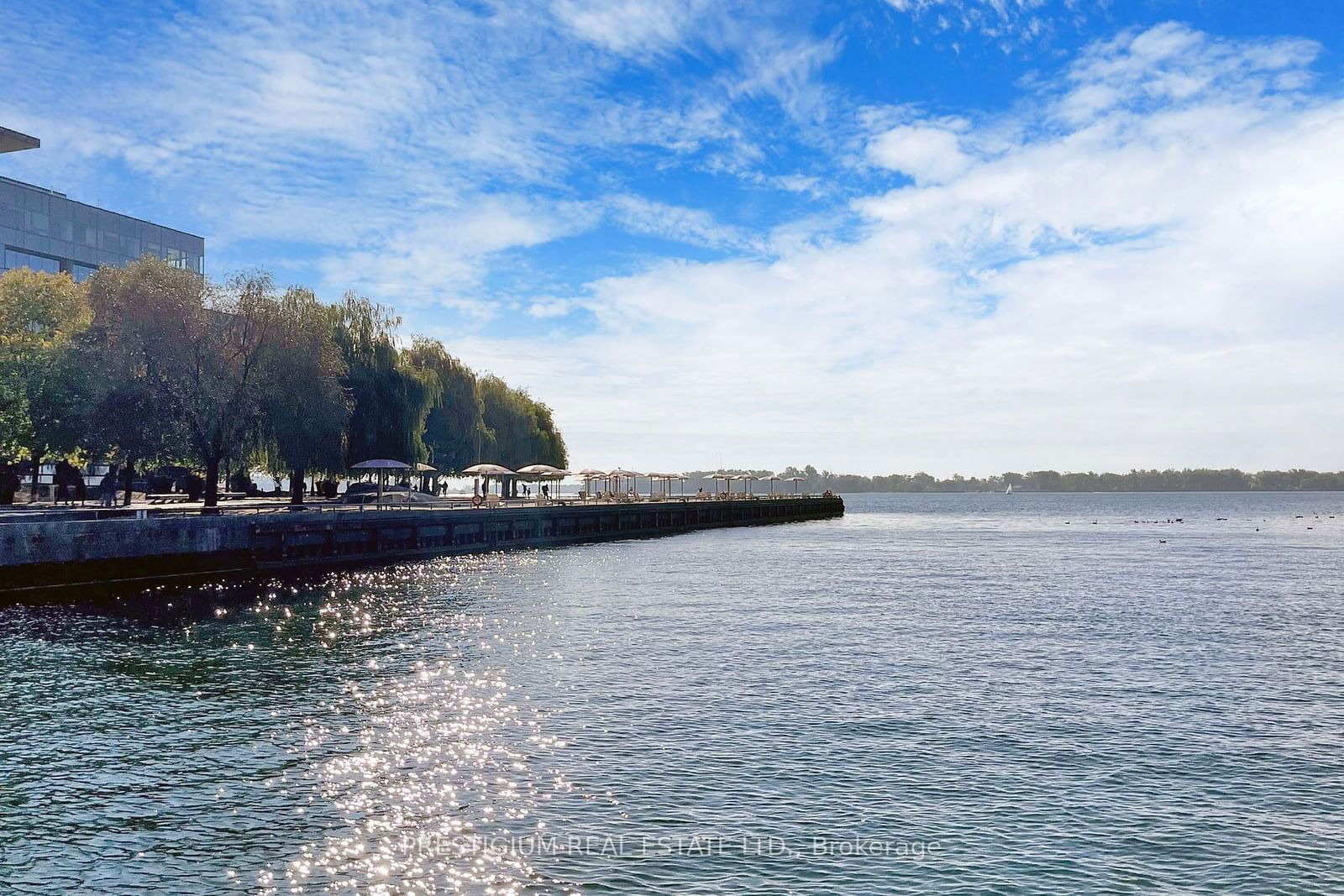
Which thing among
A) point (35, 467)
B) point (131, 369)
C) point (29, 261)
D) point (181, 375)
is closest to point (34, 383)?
point (131, 369)

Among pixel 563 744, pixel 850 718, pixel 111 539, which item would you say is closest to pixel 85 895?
pixel 563 744

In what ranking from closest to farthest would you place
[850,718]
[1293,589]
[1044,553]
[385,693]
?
[850,718], [385,693], [1293,589], [1044,553]

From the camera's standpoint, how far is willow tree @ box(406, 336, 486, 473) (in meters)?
79.4

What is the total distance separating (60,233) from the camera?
9362cm

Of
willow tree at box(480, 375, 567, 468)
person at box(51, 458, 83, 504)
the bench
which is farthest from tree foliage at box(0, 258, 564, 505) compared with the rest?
willow tree at box(480, 375, 567, 468)

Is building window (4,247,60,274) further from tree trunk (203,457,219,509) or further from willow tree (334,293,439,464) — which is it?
tree trunk (203,457,219,509)

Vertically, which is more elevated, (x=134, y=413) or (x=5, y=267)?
(x=5, y=267)

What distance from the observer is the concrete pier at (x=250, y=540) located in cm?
3591

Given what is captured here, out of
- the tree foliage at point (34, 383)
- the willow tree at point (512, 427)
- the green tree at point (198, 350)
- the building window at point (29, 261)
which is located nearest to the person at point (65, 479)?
the tree foliage at point (34, 383)

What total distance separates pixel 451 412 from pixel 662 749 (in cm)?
6720

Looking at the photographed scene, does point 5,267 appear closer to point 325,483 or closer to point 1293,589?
point 325,483

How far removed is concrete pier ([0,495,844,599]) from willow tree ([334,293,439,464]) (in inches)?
204

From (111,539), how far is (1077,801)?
38.1m

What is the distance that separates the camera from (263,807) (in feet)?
45.1
